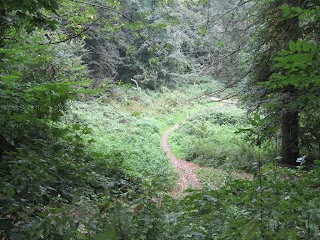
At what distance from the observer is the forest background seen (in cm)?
240

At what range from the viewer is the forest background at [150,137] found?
2.40 metres

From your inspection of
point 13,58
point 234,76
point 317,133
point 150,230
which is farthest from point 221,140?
point 150,230

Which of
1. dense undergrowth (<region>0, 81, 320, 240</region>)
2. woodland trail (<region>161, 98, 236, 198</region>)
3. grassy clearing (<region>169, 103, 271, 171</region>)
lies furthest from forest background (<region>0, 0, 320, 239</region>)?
woodland trail (<region>161, 98, 236, 198</region>)

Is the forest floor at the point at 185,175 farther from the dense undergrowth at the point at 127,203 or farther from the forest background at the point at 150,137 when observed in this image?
the dense undergrowth at the point at 127,203

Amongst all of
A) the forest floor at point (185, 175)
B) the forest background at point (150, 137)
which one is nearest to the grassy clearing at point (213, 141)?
the forest background at point (150, 137)

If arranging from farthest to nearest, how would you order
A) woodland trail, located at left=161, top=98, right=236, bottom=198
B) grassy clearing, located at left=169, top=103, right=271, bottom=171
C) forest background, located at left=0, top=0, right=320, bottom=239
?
1. grassy clearing, located at left=169, top=103, right=271, bottom=171
2. woodland trail, located at left=161, top=98, right=236, bottom=198
3. forest background, located at left=0, top=0, right=320, bottom=239

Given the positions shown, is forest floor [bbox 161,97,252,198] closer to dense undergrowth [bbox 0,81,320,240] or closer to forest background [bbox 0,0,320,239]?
forest background [bbox 0,0,320,239]

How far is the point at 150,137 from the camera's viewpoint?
1852 centimetres

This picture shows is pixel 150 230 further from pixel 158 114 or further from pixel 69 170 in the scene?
pixel 158 114

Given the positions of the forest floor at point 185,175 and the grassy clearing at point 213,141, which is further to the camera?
the grassy clearing at point 213,141

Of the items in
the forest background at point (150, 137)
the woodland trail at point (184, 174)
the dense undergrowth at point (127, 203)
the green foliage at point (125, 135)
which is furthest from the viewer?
the green foliage at point (125, 135)

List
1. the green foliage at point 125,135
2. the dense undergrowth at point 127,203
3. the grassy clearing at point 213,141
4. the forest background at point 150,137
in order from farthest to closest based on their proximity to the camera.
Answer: the grassy clearing at point 213,141, the green foliage at point 125,135, the forest background at point 150,137, the dense undergrowth at point 127,203

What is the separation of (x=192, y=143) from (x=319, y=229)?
15256 mm

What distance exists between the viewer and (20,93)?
452cm
